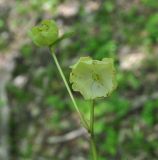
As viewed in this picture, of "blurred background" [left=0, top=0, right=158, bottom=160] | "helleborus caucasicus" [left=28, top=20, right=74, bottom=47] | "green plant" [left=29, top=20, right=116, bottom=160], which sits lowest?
"blurred background" [left=0, top=0, right=158, bottom=160]

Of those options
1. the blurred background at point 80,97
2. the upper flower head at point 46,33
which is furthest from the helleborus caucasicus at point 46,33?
the blurred background at point 80,97

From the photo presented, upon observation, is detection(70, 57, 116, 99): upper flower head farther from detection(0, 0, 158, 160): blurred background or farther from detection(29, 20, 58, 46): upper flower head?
detection(0, 0, 158, 160): blurred background

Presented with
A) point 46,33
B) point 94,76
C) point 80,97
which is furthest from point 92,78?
point 80,97

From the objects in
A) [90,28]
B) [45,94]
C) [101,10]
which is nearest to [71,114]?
[45,94]

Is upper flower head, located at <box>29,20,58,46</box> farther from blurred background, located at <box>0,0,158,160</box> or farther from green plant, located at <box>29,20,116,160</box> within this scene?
blurred background, located at <box>0,0,158,160</box>

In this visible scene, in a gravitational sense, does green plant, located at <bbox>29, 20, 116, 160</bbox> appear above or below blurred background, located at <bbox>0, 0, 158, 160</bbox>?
above

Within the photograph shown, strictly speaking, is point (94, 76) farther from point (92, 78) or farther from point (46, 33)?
point (46, 33)

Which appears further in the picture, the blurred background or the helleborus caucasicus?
the blurred background

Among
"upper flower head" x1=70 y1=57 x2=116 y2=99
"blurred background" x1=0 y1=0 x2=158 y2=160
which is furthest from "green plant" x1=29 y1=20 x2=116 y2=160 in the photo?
"blurred background" x1=0 y1=0 x2=158 y2=160
